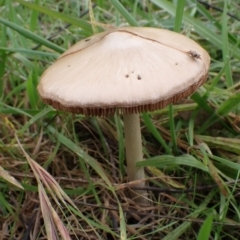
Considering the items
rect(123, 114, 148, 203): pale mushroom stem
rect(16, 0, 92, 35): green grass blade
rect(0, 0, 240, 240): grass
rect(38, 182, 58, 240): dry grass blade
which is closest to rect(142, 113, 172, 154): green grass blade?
rect(0, 0, 240, 240): grass

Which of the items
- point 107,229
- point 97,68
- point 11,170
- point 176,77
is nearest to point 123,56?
point 97,68

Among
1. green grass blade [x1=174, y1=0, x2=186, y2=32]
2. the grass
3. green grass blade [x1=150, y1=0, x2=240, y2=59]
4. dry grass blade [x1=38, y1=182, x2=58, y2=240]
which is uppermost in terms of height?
green grass blade [x1=174, y1=0, x2=186, y2=32]

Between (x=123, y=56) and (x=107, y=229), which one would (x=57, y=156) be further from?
(x=123, y=56)

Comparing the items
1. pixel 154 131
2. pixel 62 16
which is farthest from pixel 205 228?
pixel 62 16

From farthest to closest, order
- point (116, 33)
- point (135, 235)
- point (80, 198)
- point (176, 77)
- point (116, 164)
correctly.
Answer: point (116, 164)
point (80, 198)
point (135, 235)
point (116, 33)
point (176, 77)

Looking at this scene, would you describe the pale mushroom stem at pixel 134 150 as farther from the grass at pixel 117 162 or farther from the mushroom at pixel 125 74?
the mushroom at pixel 125 74

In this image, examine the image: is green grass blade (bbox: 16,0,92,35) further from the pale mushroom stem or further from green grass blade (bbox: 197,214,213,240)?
green grass blade (bbox: 197,214,213,240)
